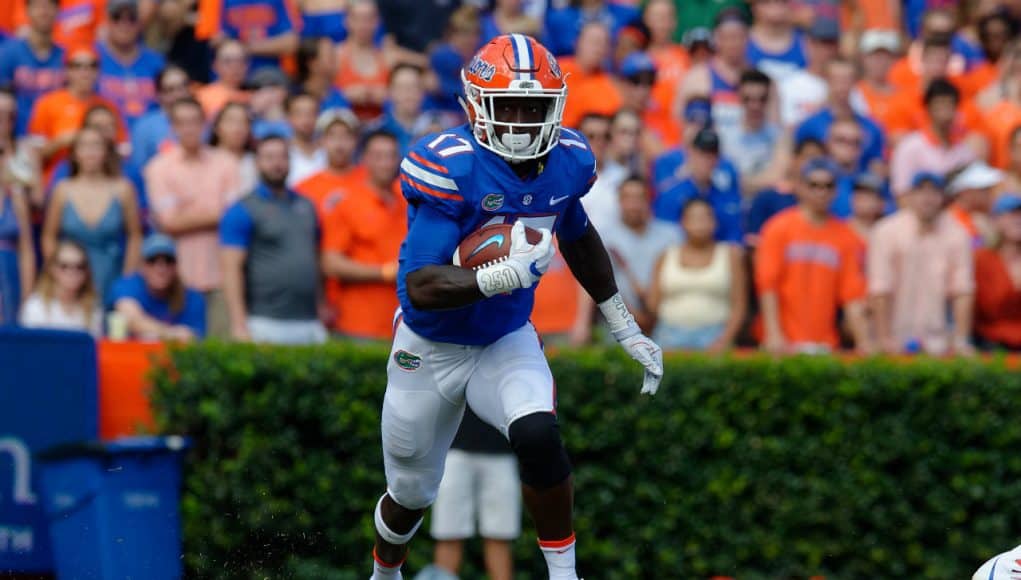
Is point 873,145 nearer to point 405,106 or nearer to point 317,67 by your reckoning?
point 405,106

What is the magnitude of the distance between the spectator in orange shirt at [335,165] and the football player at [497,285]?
13.6ft

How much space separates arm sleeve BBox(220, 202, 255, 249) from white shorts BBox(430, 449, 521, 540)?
2.19 meters

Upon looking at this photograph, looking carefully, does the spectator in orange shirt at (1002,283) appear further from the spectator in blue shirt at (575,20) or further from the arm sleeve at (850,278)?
the spectator in blue shirt at (575,20)

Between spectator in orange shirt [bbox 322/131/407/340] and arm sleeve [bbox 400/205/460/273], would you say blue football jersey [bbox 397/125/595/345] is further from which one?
spectator in orange shirt [bbox 322/131/407/340]

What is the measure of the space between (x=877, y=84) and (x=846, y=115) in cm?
119

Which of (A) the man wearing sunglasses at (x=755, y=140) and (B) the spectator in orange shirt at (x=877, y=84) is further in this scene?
(B) the spectator in orange shirt at (x=877, y=84)

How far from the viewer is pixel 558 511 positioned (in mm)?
6137

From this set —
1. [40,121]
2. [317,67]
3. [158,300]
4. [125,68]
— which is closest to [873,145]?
[317,67]

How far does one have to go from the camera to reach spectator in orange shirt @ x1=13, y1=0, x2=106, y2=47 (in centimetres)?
1246

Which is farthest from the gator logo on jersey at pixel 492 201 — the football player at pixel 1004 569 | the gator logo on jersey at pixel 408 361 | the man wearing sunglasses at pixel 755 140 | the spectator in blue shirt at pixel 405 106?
the man wearing sunglasses at pixel 755 140

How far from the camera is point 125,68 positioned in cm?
1211

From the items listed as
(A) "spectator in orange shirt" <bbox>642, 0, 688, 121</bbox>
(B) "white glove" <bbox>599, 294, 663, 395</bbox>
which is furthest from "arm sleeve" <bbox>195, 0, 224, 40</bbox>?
(B) "white glove" <bbox>599, 294, 663, 395</bbox>

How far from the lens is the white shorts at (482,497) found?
8883 millimetres

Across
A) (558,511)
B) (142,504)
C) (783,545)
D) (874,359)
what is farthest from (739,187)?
(558,511)
